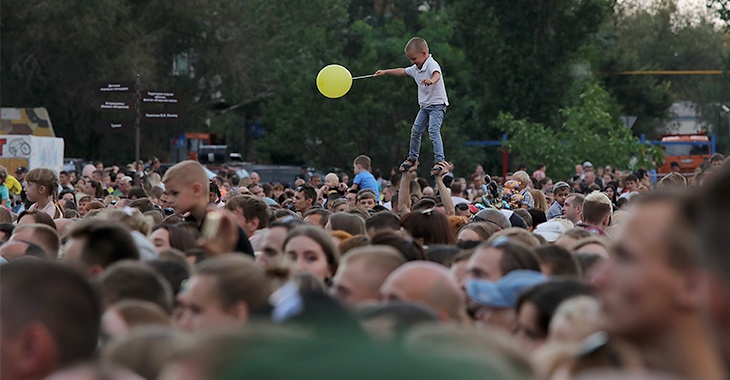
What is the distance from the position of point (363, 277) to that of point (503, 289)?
0.68 meters

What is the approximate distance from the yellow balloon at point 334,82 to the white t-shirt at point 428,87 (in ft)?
2.35

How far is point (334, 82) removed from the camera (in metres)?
15.2

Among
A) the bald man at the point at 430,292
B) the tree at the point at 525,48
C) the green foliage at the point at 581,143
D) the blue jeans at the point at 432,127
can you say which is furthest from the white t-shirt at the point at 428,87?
the tree at the point at 525,48

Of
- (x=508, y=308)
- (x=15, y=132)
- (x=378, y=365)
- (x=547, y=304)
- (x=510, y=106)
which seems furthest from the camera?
(x=510, y=106)

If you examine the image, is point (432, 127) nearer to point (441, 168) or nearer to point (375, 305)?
point (441, 168)

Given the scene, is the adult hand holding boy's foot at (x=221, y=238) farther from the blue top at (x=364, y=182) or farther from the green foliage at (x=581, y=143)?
the green foliage at (x=581, y=143)

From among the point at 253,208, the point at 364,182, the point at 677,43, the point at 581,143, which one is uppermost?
the point at 677,43

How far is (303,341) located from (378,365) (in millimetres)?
198

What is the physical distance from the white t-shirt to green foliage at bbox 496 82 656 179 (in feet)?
78.0

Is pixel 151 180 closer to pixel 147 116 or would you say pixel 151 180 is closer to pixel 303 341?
pixel 147 116

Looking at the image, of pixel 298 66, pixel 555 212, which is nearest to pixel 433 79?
pixel 555 212

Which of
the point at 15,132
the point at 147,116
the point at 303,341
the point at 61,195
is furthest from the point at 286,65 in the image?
the point at 303,341

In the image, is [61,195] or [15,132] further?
[15,132]

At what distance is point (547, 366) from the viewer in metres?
3.89
